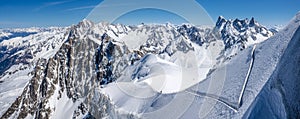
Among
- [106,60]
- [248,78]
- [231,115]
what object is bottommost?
[231,115]

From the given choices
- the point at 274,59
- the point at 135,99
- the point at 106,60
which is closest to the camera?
the point at 274,59

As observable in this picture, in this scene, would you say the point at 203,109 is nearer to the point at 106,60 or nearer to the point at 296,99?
the point at 296,99

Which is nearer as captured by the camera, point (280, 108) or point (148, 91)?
point (280, 108)

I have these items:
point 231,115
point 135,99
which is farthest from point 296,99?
point 135,99

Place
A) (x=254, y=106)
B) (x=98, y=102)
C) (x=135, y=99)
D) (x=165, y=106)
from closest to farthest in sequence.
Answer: (x=254, y=106) < (x=165, y=106) < (x=135, y=99) < (x=98, y=102)

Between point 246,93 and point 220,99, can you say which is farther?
point 220,99

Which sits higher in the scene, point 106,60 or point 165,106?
point 106,60

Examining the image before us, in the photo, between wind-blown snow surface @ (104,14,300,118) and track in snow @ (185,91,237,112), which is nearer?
wind-blown snow surface @ (104,14,300,118)

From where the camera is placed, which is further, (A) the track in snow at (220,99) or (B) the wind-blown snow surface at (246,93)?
(A) the track in snow at (220,99)

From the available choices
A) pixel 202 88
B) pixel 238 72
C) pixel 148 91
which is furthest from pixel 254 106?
pixel 148 91
